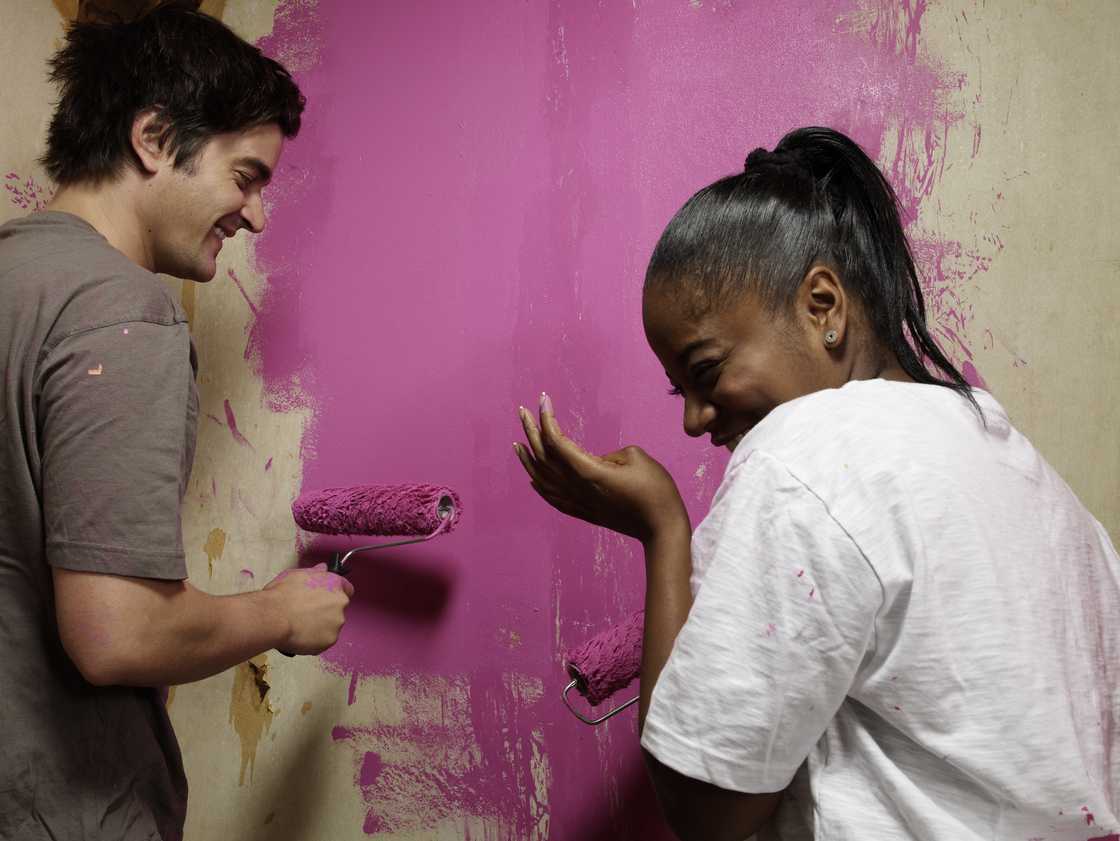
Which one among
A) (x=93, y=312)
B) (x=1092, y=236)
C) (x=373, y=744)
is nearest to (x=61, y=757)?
(x=93, y=312)

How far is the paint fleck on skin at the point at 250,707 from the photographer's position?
47.4 inches

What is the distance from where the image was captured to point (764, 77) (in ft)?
3.47

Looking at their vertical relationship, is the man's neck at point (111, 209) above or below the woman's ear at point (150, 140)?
below

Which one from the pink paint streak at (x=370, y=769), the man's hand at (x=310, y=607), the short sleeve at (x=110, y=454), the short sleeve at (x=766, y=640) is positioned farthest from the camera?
the pink paint streak at (x=370, y=769)

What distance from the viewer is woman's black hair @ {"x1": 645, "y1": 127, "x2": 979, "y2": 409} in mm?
678

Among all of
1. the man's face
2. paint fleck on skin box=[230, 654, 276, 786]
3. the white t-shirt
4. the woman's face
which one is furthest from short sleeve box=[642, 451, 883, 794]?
paint fleck on skin box=[230, 654, 276, 786]

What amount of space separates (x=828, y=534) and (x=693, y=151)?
70 centimetres

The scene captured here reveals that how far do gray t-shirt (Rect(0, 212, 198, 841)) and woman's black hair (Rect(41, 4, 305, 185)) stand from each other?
0.42 ft

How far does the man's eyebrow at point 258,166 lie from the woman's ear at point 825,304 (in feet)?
1.93

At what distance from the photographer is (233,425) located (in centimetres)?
125

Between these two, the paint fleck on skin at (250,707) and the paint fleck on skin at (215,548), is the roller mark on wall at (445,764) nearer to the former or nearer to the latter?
the paint fleck on skin at (250,707)

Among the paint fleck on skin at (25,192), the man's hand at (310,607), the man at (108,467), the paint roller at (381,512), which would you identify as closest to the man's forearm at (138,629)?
the man at (108,467)

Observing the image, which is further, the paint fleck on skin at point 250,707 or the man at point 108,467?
the paint fleck on skin at point 250,707

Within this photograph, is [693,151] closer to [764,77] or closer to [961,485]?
[764,77]
